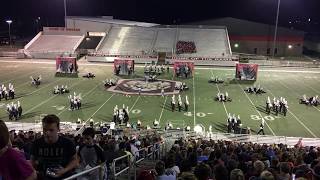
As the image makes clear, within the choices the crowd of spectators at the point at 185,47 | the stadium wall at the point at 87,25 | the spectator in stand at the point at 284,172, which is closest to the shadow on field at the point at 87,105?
the spectator in stand at the point at 284,172

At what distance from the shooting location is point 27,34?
83125mm

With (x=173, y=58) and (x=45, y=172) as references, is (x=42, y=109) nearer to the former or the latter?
(x=45, y=172)

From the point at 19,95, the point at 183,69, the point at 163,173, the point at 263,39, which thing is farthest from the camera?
the point at 263,39

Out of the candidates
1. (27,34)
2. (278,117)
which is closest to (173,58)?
(278,117)

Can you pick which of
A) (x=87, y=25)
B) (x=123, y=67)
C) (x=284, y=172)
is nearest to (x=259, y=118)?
(x=123, y=67)

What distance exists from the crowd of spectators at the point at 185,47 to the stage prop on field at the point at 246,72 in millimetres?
16450

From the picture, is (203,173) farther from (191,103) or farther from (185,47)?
(185,47)

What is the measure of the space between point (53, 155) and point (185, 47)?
161 feet

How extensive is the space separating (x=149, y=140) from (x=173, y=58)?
33810mm

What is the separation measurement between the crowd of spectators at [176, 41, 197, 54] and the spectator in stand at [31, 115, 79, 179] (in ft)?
155

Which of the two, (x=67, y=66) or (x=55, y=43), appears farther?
(x=55, y=43)

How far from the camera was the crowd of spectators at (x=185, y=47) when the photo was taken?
52.6m

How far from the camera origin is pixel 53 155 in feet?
16.2

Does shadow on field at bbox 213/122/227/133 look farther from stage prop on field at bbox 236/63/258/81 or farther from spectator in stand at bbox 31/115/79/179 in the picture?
spectator in stand at bbox 31/115/79/179
